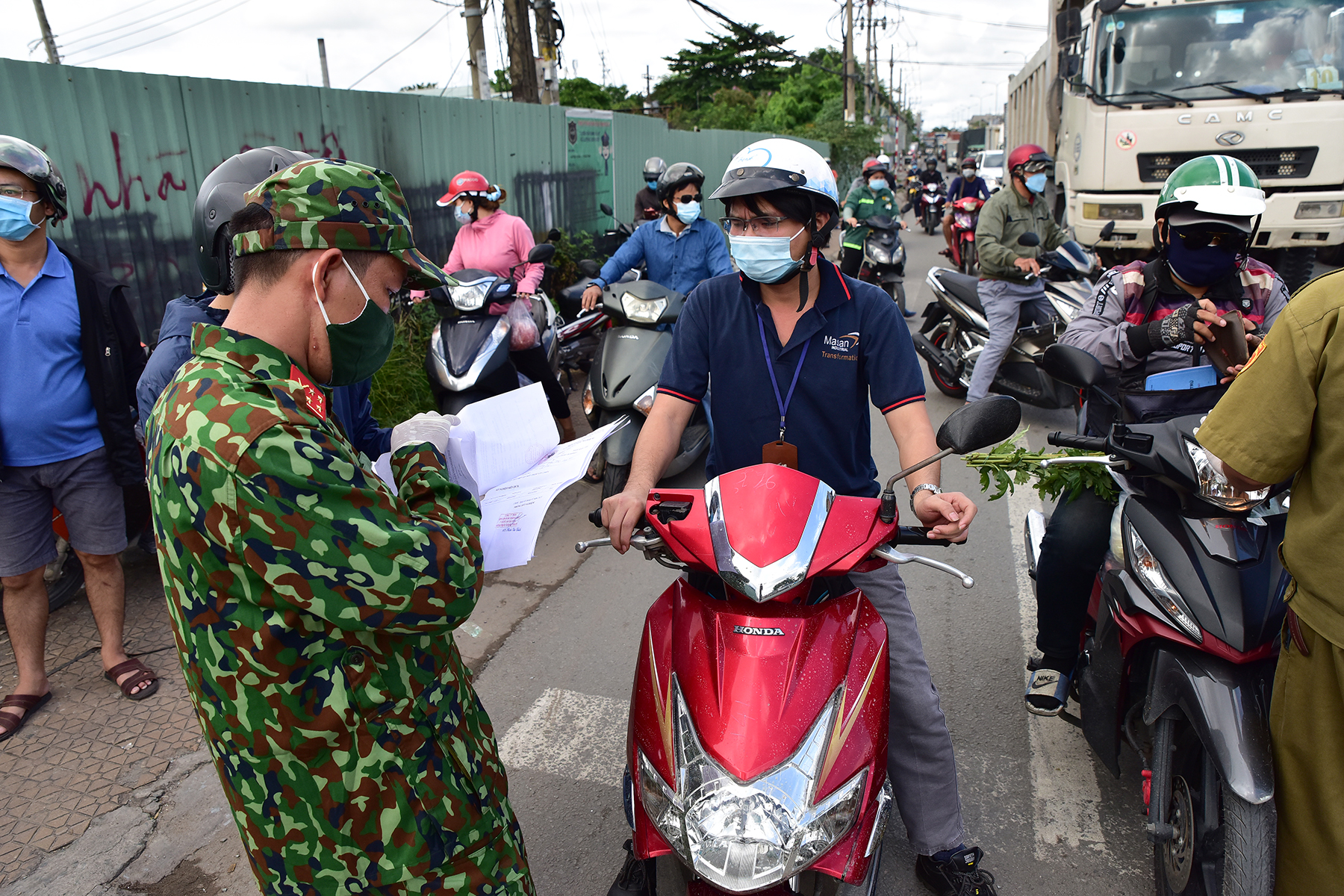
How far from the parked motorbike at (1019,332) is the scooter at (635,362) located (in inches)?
103

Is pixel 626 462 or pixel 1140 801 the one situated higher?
pixel 626 462

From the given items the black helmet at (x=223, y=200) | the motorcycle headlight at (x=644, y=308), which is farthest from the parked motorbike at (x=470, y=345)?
the black helmet at (x=223, y=200)

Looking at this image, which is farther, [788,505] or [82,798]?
[82,798]

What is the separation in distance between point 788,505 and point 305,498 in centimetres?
94

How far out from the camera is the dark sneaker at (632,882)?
7.00 feet

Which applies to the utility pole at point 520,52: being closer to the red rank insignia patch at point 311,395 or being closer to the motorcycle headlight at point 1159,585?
the motorcycle headlight at point 1159,585

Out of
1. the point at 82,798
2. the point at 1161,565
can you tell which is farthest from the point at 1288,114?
the point at 82,798

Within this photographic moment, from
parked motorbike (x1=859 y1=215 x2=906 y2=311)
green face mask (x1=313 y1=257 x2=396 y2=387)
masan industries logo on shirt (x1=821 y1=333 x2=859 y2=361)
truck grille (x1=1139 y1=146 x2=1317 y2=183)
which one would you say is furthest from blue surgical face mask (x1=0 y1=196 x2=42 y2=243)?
parked motorbike (x1=859 y1=215 x2=906 y2=311)

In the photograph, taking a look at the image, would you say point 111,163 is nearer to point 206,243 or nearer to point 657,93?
point 206,243

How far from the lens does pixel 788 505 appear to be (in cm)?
182

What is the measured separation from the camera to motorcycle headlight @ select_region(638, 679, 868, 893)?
5.08 feet

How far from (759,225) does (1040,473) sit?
1.23 meters

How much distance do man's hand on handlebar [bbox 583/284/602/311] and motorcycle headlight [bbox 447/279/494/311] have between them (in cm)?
58

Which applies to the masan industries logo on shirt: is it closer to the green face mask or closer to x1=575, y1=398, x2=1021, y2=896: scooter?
x1=575, y1=398, x2=1021, y2=896: scooter
